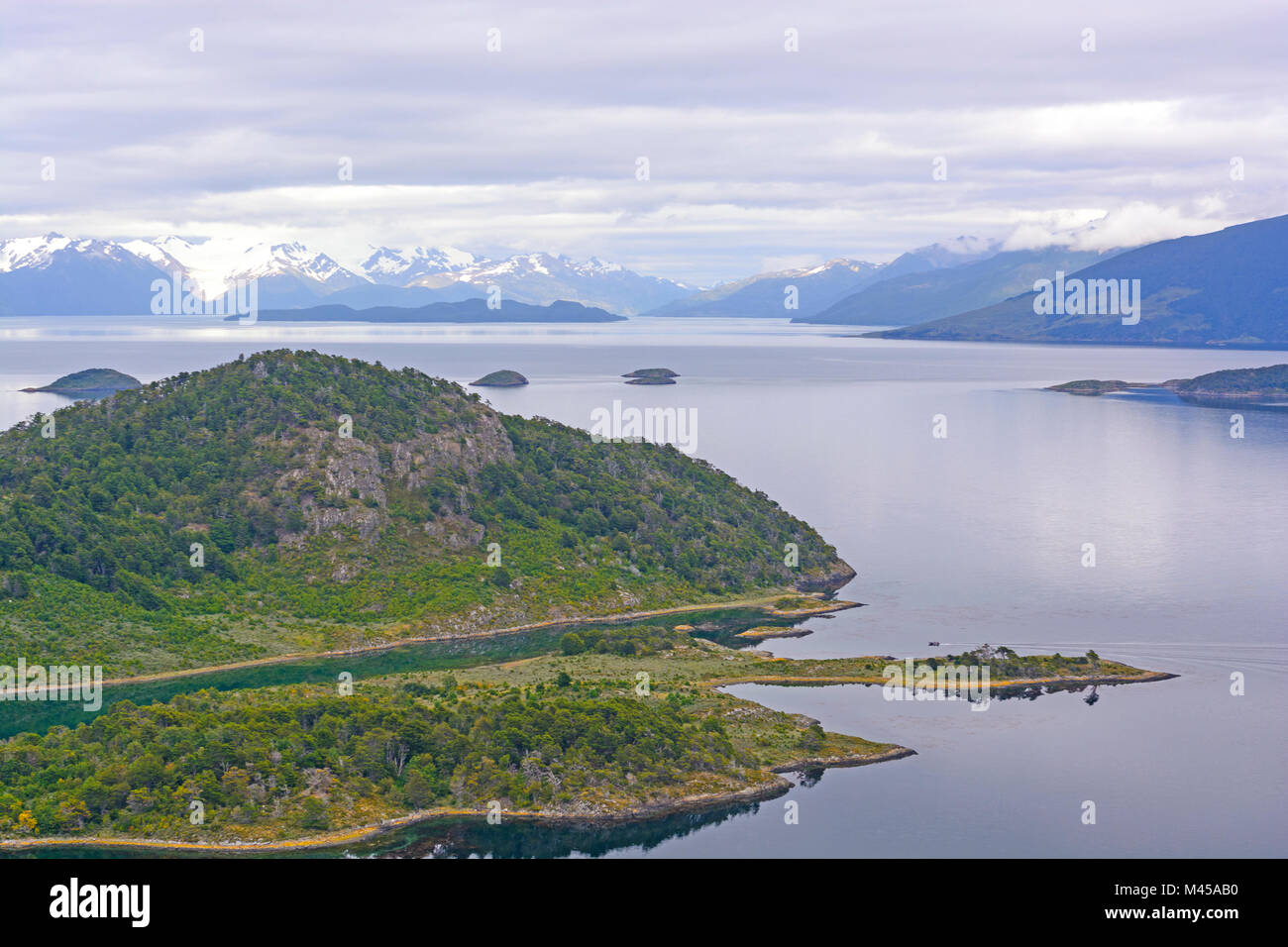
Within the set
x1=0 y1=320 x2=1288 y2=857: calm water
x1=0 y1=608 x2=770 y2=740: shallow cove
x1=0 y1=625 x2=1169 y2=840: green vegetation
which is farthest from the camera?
x1=0 y1=608 x2=770 y2=740: shallow cove

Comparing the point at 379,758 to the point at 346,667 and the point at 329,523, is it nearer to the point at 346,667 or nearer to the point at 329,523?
the point at 346,667

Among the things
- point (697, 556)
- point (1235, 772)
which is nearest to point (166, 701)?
point (697, 556)

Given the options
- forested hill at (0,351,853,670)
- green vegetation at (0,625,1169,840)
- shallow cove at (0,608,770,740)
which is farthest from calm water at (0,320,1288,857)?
forested hill at (0,351,853,670)

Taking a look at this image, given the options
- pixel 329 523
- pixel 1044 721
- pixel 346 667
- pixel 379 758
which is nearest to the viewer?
pixel 379 758

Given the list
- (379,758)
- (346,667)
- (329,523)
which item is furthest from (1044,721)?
(329,523)

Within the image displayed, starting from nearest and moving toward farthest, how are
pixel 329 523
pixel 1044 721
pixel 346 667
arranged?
pixel 1044 721
pixel 346 667
pixel 329 523

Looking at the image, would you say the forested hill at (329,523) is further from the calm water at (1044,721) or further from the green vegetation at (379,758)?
the green vegetation at (379,758)

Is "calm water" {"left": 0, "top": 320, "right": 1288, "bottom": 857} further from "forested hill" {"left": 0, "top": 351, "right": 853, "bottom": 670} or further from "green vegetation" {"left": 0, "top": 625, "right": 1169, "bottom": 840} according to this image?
"forested hill" {"left": 0, "top": 351, "right": 853, "bottom": 670}

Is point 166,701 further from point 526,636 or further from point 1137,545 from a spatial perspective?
point 1137,545
